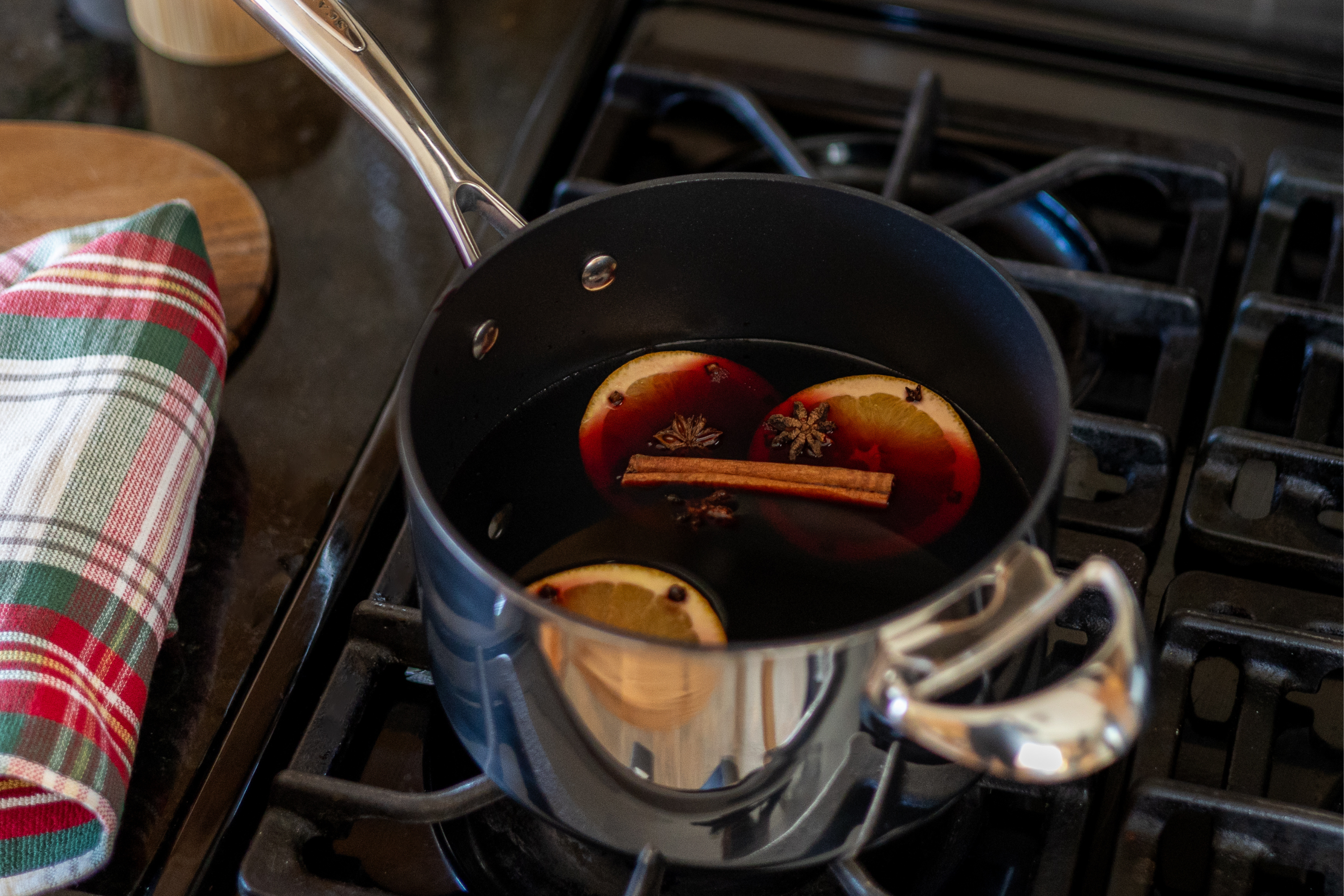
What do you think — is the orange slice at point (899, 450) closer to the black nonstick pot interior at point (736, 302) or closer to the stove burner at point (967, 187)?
the black nonstick pot interior at point (736, 302)

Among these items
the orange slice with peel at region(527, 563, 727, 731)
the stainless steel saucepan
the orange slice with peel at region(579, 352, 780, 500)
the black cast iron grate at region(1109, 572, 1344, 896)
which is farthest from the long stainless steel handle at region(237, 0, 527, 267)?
the black cast iron grate at region(1109, 572, 1344, 896)

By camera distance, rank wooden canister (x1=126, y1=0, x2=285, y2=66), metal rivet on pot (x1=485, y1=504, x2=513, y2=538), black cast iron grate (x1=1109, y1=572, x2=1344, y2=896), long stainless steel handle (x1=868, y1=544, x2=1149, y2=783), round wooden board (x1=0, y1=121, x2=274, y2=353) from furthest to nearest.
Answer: wooden canister (x1=126, y1=0, x2=285, y2=66) < round wooden board (x1=0, y1=121, x2=274, y2=353) < metal rivet on pot (x1=485, y1=504, x2=513, y2=538) < black cast iron grate (x1=1109, y1=572, x2=1344, y2=896) < long stainless steel handle (x1=868, y1=544, x2=1149, y2=783)

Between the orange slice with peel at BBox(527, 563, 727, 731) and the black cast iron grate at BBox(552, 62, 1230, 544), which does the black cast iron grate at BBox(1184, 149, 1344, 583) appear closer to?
the black cast iron grate at BBox(552, 62, 1230, 544)

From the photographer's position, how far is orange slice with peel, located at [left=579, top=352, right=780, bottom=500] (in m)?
0.63

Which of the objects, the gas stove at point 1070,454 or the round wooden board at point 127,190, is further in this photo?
the round wooden board at point 127,190

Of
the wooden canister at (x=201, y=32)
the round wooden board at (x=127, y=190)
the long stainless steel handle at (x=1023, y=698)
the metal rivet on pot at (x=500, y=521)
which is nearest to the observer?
the long stainless steel handle at (x=1023, y=698)

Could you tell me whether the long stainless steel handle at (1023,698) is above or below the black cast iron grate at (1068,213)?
above

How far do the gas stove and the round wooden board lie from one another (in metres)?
0.14

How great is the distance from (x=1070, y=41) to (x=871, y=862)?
0.61 meters

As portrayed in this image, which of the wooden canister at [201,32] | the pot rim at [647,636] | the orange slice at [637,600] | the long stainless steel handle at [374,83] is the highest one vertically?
the long stainless steel handle at [374,83]

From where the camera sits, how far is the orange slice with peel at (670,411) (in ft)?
2.07

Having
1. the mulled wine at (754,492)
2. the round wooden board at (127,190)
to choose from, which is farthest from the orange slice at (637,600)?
the round wooden board at (127,190)

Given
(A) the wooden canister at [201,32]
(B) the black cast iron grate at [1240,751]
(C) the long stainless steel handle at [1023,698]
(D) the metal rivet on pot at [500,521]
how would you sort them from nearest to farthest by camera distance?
(C) the long stainless steel handle at [1023,698] < (B) the black cast iron grate at [1240,751] < (D) the metal rivet on pot at [500,521] < (A) the wooden canister at [201,32]

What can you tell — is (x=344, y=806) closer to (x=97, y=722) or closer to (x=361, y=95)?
(x=97, y=722)
